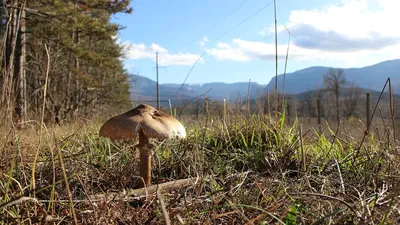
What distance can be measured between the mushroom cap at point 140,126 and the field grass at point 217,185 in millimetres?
228

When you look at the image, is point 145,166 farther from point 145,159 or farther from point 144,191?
point 144,191

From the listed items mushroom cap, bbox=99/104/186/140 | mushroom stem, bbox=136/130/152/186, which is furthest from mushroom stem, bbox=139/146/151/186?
mushroom cap, bbox=99/104/186/140

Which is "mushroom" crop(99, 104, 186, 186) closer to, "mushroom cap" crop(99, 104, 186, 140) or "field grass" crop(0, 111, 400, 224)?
"mushroom cap" crop(99, 104, 186, 140)

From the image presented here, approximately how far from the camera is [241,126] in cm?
312

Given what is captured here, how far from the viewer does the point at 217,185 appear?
1.80 meters

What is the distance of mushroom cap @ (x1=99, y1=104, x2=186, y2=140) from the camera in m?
Result: 1.68

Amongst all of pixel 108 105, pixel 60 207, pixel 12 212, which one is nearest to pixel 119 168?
pixel 60 207

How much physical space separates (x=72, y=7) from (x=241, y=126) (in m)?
8.83

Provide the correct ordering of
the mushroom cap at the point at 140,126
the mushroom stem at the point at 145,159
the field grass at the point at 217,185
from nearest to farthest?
the field grass at the point at 217,185 < the mushroom cap at the point at 140,126 < the mushroom stem at the point at 145,159

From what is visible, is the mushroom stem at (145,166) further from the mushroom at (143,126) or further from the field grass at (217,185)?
the field grass at (217,185)

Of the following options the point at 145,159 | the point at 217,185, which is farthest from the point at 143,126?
the point at 217,185

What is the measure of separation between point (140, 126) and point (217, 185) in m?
0.55

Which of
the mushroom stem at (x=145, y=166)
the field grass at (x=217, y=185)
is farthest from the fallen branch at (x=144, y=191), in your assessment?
the mushroom stem at (x=145, y=166)

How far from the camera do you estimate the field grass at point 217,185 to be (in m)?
1.21
